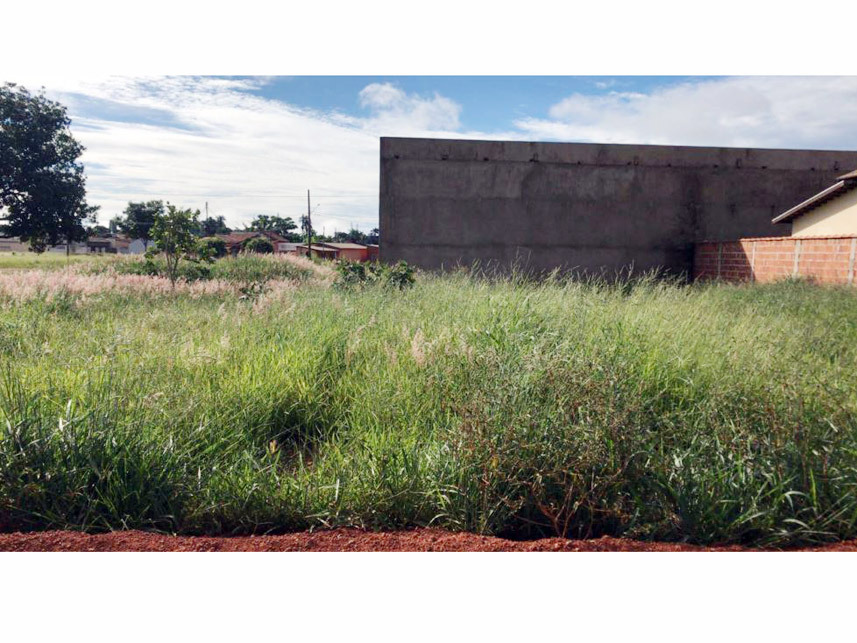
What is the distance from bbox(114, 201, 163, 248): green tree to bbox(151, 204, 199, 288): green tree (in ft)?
0.39

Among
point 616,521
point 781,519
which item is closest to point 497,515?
point 616,521

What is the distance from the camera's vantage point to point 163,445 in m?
3.19

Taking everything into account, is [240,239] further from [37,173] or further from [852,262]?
[852,262]

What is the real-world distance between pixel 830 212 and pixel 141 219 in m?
17.1

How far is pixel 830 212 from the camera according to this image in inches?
564

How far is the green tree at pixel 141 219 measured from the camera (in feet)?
33.4

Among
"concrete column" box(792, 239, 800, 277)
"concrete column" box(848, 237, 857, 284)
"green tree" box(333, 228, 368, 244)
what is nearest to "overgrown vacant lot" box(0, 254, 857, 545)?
"concrete column" box(848, 237, 857, 284)

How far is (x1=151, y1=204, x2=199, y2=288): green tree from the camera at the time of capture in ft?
32.6

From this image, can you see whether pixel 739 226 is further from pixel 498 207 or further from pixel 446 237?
pixel 446 237

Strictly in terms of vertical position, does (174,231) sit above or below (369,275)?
above

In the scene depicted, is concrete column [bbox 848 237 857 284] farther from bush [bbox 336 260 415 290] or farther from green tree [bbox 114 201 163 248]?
green tree [bbox 114 201 163 248]

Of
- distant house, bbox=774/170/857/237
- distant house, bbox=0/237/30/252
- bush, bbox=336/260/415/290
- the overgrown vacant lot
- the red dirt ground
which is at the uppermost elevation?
distant house, bbox=774/170/857/237

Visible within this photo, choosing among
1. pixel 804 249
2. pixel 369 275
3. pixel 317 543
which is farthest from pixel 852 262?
pixel 317 543

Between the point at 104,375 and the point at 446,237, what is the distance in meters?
11.5
